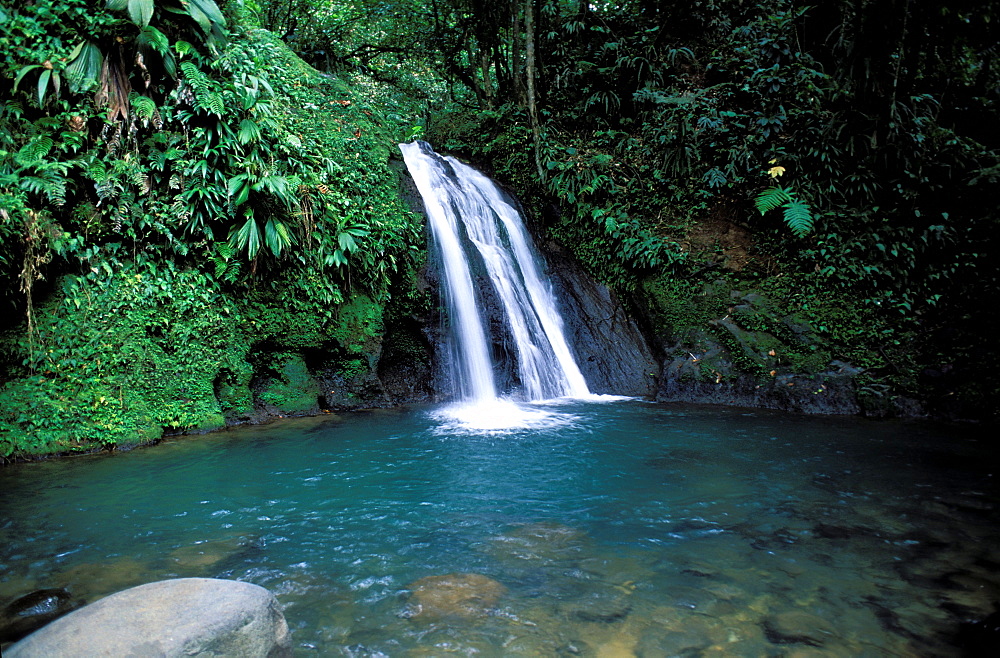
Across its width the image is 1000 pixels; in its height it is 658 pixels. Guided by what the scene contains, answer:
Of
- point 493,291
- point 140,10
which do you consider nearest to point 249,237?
point 140,10

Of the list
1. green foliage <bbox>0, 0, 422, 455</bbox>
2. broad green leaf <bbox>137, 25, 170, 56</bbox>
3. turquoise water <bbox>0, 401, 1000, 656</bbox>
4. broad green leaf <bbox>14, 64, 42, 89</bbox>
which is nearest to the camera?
turquoise water <bbox>0, 401, 1000, 656</bbox>

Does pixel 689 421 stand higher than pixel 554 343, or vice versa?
pixel 554 343

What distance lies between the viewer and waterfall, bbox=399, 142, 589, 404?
906 centimetres

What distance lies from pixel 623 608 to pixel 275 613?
1.96 meters

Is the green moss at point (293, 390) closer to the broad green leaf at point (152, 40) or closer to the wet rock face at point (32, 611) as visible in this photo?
the broad green leaf at point (152, 40)

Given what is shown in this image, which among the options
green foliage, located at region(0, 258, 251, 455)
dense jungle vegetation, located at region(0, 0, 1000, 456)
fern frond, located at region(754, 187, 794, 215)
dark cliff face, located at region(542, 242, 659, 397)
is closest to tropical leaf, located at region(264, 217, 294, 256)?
dense jungle vegetation, located at region(0, 0, 1000, 456)

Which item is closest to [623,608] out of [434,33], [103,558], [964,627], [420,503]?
[964,627]

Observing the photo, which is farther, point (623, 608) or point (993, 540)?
point (993, 540)

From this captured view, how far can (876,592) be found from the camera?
3369 mm

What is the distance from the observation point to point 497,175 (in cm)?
1193

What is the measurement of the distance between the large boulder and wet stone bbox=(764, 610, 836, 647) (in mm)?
2609

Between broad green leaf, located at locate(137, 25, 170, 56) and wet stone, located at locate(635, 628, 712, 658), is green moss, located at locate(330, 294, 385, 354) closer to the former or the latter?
broad green leaf, located at locate(137, 25, 170, 56)

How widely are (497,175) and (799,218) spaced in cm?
612

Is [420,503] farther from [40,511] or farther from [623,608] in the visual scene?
[40,511]
